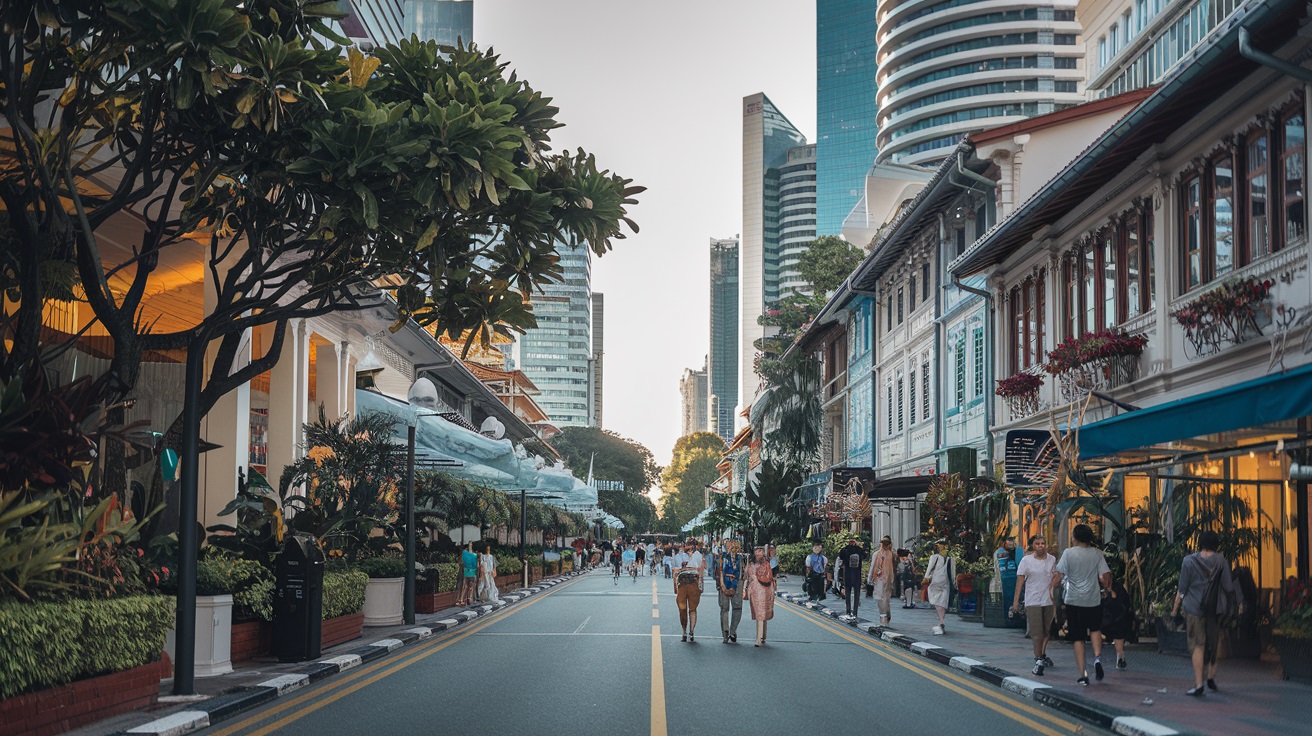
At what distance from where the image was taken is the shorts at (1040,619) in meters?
16.0

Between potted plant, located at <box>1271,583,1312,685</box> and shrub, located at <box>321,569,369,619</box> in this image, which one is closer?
potted plant, located at <box>1271,583,1312,685</box>

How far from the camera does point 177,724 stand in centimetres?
1088

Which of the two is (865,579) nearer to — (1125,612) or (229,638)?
(1125,612)

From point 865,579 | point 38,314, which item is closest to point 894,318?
point 865,579

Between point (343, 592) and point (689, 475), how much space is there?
151540 millimetres

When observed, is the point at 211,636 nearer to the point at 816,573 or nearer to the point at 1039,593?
the point at 1039,593

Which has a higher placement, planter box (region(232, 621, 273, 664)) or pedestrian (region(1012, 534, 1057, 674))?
pedestrian (region(1012, 534, 1057, 674))

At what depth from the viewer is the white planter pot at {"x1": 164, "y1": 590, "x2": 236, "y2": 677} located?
49.0 feet

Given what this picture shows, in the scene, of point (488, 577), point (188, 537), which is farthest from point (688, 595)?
point (488, 577)

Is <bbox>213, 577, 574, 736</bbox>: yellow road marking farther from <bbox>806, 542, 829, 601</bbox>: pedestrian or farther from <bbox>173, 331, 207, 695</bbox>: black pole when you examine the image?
<bbox>806, 542, 829, 601</bbox>: pedestrian

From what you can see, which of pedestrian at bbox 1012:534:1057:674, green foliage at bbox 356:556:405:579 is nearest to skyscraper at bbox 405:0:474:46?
green foliage at bbox 356:556:405:579

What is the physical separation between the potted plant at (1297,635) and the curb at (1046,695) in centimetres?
269

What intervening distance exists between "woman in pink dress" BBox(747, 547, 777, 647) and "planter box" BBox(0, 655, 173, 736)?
10.2 meters

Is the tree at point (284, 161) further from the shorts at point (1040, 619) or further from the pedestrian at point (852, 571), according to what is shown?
the pedestrian at point (852, 571)
